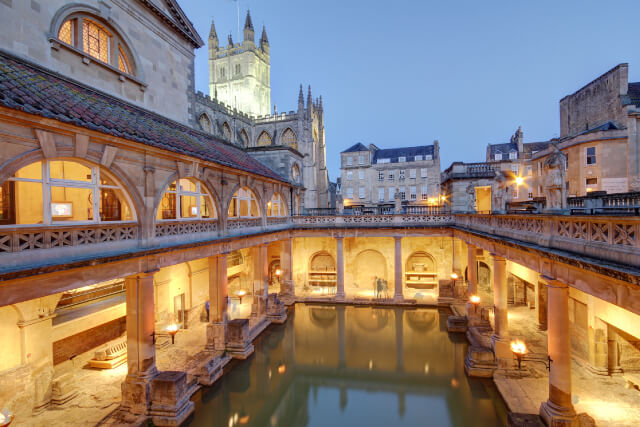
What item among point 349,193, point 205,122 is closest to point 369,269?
point 349,193

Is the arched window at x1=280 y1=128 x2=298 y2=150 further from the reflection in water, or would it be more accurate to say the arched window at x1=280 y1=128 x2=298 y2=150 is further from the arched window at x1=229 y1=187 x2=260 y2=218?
the reflection in water

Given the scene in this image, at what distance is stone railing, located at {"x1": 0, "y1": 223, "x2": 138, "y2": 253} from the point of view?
23.5 feet

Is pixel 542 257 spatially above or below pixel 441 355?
above

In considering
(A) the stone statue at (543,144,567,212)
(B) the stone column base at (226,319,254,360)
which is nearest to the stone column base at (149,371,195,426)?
(B) the stone column base at (226,319,254,360)

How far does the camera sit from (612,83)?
2736cm

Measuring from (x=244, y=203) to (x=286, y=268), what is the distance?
7762 millimetres

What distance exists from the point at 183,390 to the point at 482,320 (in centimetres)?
1596

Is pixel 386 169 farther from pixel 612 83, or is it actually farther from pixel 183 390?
pixel 183 390

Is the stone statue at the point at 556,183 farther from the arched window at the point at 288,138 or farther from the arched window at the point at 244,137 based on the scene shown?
the arched window at the point at 288,138

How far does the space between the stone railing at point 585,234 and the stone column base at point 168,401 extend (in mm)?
12708

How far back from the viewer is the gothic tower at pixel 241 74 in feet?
233

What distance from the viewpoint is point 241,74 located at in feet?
235

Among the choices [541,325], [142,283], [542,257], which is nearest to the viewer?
[542,257]

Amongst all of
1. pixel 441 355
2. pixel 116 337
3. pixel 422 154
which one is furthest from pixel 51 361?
pixel 422 154
